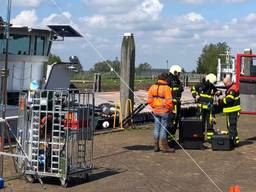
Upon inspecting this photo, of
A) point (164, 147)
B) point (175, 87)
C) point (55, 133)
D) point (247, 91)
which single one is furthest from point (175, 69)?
point (55, 133)

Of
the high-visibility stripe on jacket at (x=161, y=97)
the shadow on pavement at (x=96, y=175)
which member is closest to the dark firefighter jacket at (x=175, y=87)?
the high-visibility stripe on jacket at (x=161, y=97)

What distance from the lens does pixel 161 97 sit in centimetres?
1310

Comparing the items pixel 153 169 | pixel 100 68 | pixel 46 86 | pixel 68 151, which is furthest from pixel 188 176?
pixel 100 68

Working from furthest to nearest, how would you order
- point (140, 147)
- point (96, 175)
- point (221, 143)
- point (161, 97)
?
point (140, 147) → point (221, 143) → point (161, 97) → point (96, 175)

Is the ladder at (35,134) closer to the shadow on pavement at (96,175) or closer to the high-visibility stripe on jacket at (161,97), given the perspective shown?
the shadow on pavement at (96,175)

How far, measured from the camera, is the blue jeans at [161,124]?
1315cm

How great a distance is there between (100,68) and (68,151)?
57182 mm

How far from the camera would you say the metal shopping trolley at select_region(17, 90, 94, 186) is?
30.4 feet

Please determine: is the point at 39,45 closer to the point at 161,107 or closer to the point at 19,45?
the point at 19,45

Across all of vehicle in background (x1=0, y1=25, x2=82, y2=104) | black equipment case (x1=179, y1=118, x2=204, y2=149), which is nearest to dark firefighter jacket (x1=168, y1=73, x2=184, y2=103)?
black equipment case (x1=179, y1=118, x2=204, y2=149)

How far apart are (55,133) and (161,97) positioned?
13.9ft

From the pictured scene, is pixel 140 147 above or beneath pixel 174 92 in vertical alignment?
beneath

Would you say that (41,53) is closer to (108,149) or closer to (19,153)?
(108,149)

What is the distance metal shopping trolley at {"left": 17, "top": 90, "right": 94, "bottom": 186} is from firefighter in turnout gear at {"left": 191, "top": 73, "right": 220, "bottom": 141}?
5828 mm
